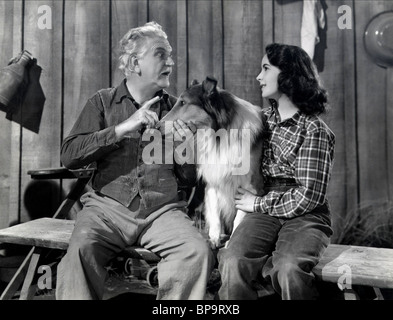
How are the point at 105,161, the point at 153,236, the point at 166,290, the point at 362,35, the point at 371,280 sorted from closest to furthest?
the point at 371,280 < the point at 166,290 < the point at 153,236 < the point at 105,161 < the point at 362,35

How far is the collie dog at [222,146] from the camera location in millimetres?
2510

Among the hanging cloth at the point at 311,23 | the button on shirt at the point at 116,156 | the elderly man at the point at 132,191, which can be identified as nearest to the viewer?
the elderly man at the point at 132,191

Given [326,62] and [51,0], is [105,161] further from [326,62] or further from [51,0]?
[326,62]

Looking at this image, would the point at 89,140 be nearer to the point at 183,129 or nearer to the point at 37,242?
the point at 183,129

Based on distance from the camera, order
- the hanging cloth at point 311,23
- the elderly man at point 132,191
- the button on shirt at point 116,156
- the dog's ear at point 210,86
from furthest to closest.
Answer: the hanging cloth at point 311,23 → the dog's ear at point 210,86 → the button on shirt at point 116,156 → the elderly man at point 132,191

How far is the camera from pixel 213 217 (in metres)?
2.54

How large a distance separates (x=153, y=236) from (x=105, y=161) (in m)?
0.51

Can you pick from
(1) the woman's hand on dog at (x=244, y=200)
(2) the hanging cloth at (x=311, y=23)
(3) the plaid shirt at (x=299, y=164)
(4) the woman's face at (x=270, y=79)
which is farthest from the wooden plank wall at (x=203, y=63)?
(1) the woman's hand on dog at (x=244, y=200)

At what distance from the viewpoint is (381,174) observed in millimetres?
3518

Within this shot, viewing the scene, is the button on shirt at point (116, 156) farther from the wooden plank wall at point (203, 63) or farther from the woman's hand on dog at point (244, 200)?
the wooden plank wall at point (203, 63)

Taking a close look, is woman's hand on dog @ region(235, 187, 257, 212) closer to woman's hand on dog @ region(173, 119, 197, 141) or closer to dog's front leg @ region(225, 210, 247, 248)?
dog's front leg @ region(225, 210, 247, 248)

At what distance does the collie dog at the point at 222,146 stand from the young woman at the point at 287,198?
0.25ft
